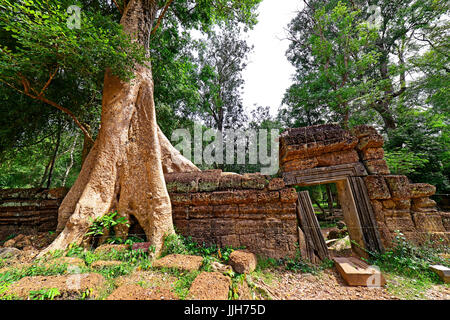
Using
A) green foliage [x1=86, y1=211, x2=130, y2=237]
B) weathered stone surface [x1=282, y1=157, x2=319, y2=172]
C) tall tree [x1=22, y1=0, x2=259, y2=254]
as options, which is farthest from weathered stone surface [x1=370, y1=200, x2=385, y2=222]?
green foliage [x1=86, y1=211, x2=130, y2=237]

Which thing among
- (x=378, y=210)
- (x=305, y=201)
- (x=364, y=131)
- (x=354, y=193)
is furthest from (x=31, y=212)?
(x=364, y=131)

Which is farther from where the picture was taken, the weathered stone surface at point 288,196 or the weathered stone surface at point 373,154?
the weathered stone surface at point 373,154

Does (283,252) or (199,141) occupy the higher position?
(199,141)

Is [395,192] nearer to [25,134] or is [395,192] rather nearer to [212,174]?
[212,174]

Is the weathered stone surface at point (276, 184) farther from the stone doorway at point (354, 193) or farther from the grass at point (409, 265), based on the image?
the grass at point (409, 265)

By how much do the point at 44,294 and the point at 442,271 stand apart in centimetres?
488

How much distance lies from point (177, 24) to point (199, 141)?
6446 mm

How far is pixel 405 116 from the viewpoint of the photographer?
8.16 m

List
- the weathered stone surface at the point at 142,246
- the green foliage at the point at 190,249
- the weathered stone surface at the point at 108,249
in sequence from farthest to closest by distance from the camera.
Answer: the green foliage at the point at 190,249 < the weathered stone surface at the point at 142,246 < the weathered stone surface at the point at 108,249

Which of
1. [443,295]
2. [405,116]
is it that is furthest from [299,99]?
[443,295]

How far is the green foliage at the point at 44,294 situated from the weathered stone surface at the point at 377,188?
15.4 ft

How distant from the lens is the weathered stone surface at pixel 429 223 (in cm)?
296

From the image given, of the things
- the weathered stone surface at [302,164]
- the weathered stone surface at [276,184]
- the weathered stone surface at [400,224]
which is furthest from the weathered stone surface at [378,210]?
the weathered stone surface at [276,184]

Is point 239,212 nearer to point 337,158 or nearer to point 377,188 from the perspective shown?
point 337,158
